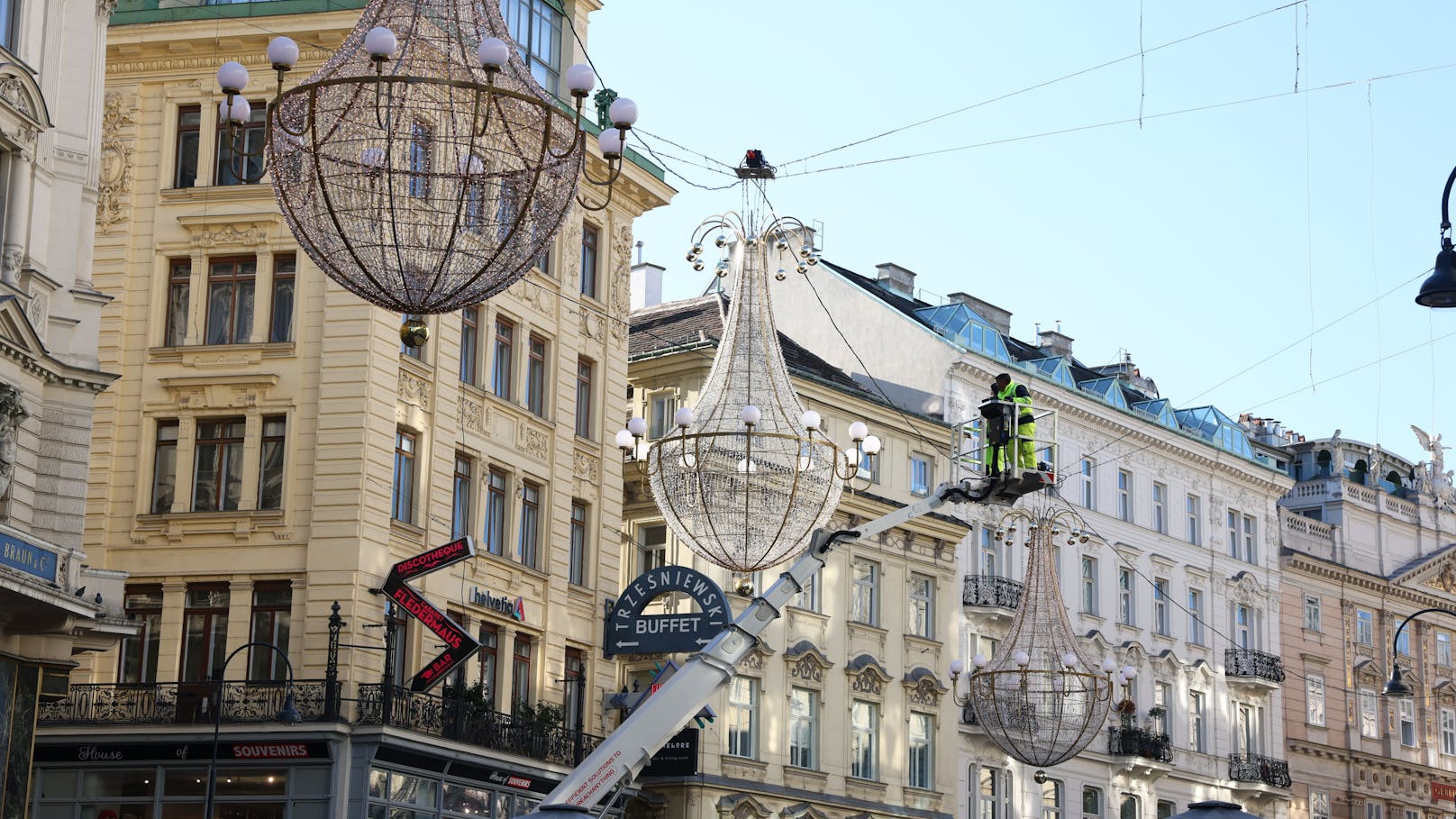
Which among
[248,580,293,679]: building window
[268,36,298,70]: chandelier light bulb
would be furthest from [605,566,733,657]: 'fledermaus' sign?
[268,36,298,70]: chandelier light bulb

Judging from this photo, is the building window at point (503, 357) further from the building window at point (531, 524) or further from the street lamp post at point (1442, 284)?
the street lamp post at point (1442, 284)

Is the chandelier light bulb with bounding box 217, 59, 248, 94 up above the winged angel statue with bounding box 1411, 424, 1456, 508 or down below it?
below

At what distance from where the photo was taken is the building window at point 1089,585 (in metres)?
55.3

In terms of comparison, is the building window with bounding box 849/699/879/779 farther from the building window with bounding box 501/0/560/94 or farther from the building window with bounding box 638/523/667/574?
the building window with bounding box 501/0/560/94

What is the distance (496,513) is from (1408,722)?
41141 mm

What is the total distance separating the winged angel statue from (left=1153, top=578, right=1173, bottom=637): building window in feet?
58.3

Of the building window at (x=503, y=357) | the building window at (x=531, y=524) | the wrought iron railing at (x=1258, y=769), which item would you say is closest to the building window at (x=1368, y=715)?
the wrought iron railing at (x=1258, y=769)

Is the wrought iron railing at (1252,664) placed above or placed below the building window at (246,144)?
below

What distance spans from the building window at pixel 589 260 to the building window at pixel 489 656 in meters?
7.06

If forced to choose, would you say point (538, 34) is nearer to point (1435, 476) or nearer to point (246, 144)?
point (246, 144)

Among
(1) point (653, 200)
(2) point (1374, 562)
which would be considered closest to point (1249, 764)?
(2) point (1374, 562)

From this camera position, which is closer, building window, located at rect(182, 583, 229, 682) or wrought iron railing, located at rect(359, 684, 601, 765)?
wrought iron railing, located at rect(359, 684, 601, 765)

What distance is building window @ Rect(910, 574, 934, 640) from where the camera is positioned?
4900cm

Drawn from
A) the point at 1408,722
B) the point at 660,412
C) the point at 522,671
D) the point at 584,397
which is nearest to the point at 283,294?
the point at 584,397
